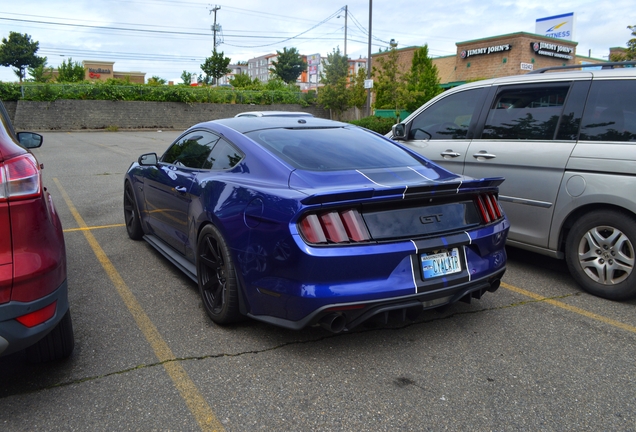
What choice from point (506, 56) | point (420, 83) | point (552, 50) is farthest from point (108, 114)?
point (552, 50)

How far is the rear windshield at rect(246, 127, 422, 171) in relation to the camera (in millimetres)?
3691

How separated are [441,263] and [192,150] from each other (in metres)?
2.47

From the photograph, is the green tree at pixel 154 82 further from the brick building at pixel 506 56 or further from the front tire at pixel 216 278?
the front tire at pixel 216 278

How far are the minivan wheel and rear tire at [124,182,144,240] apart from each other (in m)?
4.34

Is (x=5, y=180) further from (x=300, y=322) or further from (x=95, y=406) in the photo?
(x=300, y=322)

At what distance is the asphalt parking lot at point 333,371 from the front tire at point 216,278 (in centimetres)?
15

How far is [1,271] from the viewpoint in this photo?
247 centimetres

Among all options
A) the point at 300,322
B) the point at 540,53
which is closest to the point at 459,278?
the point at 300,322

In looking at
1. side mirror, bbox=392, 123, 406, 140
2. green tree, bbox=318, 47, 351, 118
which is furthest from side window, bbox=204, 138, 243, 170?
green tree, bbox=318, 47, 351, 118

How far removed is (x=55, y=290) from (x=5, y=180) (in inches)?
23.5

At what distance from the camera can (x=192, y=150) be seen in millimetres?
4652

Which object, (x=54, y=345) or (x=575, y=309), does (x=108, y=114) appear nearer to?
(x=54, y=345)

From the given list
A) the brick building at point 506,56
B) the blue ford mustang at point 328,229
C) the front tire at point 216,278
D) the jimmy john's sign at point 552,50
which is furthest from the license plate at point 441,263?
the jimmy john's sign at point 552,50

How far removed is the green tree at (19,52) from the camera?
6600 cm
